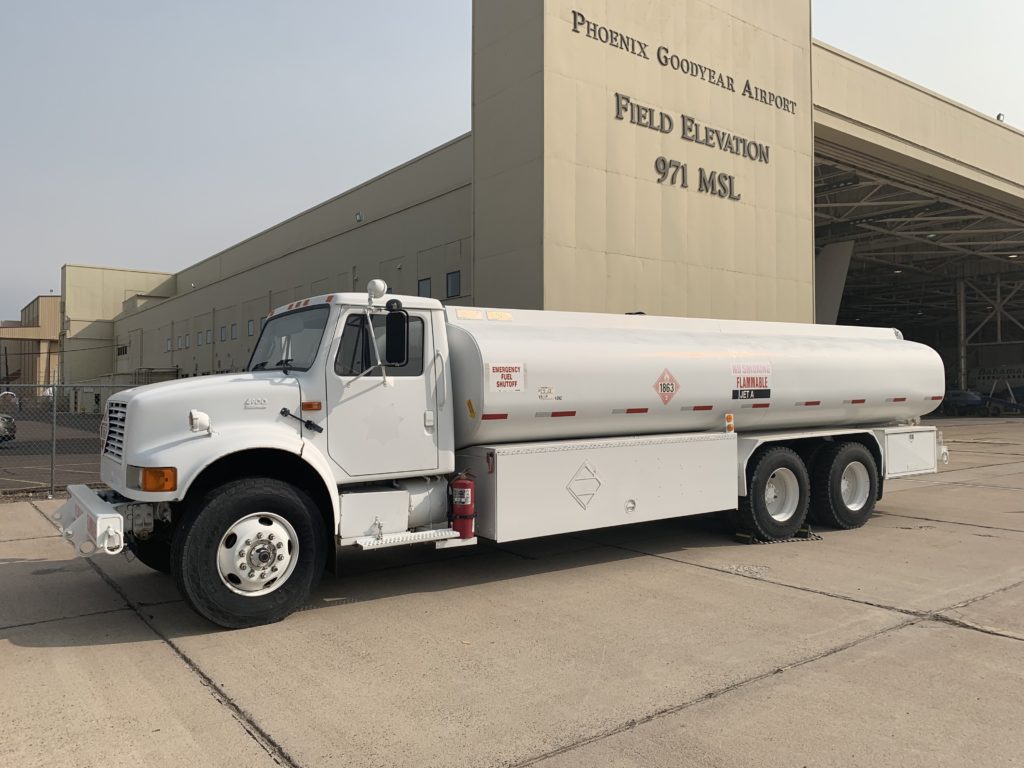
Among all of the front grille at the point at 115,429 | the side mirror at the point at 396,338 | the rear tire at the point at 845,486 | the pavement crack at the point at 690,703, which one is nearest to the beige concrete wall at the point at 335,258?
the rear tire at the point at 845,486

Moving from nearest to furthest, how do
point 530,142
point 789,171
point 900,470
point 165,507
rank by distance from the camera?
point 165,507
point 900,470
point 530,142
point 789,171

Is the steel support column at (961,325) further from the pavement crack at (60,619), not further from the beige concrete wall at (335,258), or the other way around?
the pavement crack at (60,619)

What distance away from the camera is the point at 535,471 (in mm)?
6812

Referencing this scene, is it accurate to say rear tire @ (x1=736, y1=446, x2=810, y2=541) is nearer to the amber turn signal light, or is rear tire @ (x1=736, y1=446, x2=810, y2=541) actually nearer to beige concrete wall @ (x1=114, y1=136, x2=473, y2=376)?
the amber turn signal light

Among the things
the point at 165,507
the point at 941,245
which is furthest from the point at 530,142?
the point at 941,245

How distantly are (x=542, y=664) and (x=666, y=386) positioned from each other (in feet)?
12.5

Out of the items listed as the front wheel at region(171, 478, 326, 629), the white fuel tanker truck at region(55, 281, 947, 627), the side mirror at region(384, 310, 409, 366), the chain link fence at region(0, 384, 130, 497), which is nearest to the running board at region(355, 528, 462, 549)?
the white fuel tanker truck at region(55, 281, 947, 627)

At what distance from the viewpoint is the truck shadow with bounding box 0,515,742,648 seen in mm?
5621

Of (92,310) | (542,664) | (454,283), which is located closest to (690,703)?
(542,664)

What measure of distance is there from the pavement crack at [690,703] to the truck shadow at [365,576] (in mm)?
1985

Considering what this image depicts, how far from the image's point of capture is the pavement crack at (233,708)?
12.0 ft

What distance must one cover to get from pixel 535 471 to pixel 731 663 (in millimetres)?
2540

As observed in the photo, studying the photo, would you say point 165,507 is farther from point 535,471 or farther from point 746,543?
point 746,543

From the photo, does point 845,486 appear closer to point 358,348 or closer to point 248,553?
point 358,348
